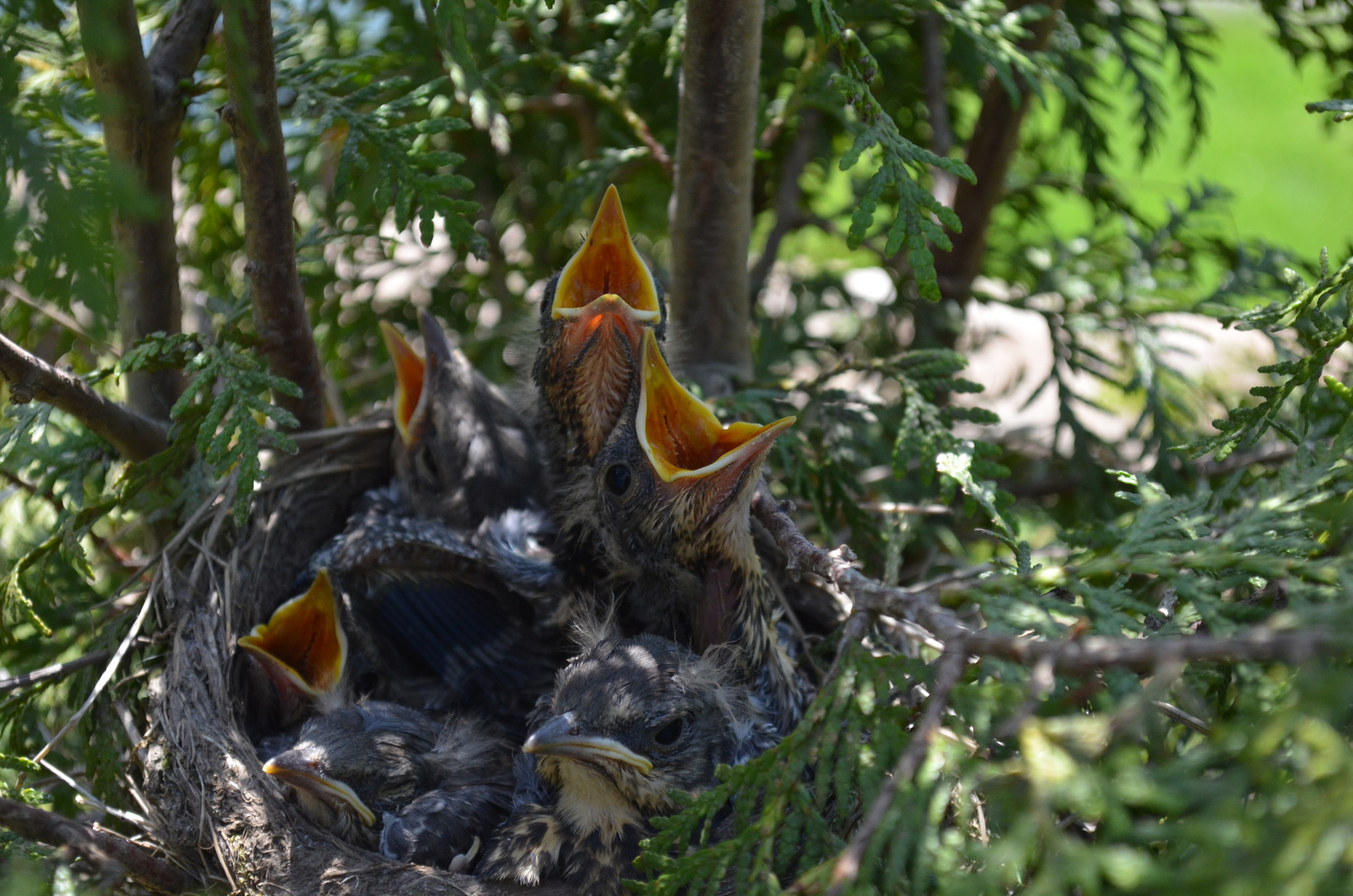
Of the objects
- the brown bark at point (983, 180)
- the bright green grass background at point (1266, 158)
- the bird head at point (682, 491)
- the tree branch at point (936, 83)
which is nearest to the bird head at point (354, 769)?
the bird head at point (682, 491)

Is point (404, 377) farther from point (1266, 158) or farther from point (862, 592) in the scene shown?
point (1266, 158)

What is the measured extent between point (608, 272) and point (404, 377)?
580 mm

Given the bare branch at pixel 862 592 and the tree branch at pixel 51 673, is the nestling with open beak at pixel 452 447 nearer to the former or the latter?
the tree branch at pixel 51 673

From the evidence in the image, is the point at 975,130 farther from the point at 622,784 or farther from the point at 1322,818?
the point at 1322,818

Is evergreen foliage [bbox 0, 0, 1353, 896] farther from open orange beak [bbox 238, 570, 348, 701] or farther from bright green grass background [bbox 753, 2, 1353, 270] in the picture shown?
bright green grass background [bbox 753, 2, 1353, 270]

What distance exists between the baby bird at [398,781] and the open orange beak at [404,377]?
0.62 meters

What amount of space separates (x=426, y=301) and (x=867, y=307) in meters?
1.23

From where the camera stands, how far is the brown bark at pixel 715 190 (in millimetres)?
1432

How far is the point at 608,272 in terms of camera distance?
5.43 ft

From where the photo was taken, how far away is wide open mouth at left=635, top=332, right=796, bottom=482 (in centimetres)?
134

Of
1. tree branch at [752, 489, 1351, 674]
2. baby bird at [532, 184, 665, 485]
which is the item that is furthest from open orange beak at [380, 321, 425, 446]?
tree branch at [752, 489, 1351, 674]

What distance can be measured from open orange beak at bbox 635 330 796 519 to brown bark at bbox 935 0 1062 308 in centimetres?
84

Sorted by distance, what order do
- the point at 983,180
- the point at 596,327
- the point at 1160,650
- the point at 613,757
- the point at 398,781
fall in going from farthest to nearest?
the point at 983,180
the point at 596,327
the point at 398,781
the point at 613,757
the point at 1160,650

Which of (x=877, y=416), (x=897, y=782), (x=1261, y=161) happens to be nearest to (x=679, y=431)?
(x=877, y=416)
